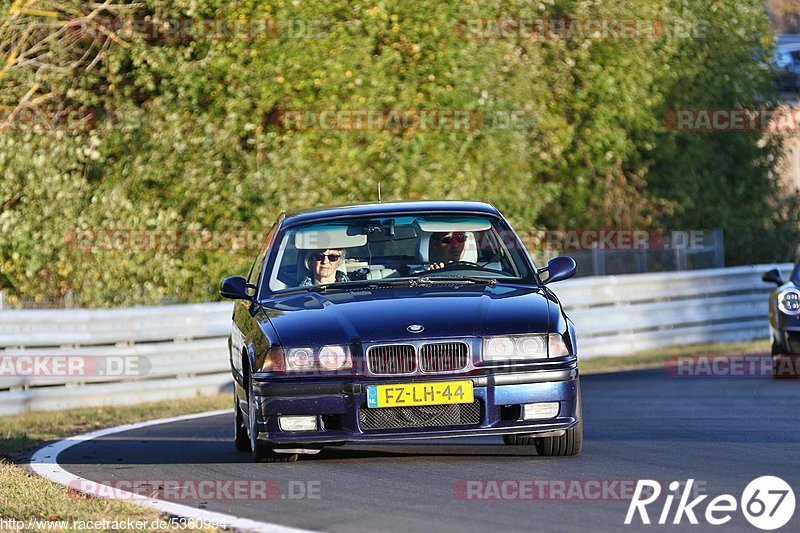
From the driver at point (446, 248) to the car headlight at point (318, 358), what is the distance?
4.57 ft

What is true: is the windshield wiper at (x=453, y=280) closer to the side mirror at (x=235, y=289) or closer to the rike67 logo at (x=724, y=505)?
the side mirror at (x=235, y=289)

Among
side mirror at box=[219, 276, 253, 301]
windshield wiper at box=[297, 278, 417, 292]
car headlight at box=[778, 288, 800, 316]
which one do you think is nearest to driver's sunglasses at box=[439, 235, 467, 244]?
windshield wiper at box=[297, 278, 417, 292]

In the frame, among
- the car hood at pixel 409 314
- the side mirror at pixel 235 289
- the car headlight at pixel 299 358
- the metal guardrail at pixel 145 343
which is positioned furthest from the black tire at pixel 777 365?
the car headlight at pixel 299 358

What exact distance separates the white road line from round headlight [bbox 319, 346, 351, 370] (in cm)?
120

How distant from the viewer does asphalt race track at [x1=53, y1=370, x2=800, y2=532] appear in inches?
277

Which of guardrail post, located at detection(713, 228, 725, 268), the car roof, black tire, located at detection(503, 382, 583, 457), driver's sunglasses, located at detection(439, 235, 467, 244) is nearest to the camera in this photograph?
black tire, located at detection(503, 382, 583, 457)

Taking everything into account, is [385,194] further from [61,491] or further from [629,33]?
[61,491]

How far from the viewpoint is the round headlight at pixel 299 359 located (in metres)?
8.62

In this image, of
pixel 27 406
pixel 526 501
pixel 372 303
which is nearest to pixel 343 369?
pixel 372 303

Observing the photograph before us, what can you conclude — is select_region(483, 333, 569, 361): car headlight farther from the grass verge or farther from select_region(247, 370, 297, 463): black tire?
the grass verge

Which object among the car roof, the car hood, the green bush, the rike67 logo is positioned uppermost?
the green bush

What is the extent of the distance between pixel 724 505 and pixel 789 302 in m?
8.64

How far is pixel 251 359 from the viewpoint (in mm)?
9062

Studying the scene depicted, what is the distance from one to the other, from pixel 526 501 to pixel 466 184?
14463 millimetres
